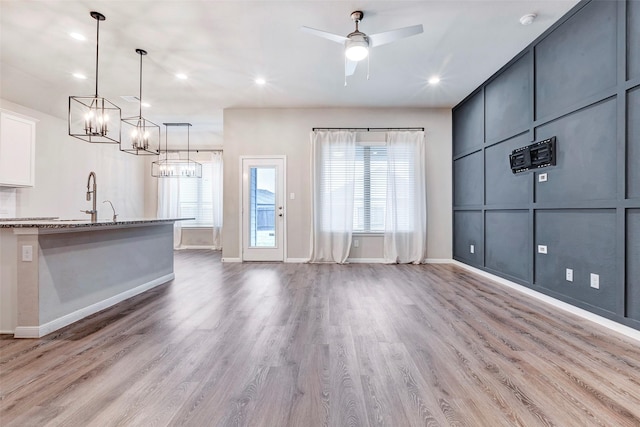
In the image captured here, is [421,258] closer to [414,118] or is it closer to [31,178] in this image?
A: [414,118]

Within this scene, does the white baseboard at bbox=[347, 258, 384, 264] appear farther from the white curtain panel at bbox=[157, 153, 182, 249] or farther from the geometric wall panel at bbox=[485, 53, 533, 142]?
the white curtain panel at bbox=[157, 153, 182, 249]

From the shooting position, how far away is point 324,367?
1927mm

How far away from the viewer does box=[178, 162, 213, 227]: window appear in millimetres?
8625

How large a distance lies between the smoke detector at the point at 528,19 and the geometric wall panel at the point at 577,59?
0.32m

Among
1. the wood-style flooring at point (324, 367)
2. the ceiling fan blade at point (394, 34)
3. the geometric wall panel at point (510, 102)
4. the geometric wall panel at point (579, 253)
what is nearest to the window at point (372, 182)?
the geometric wall panel at point (510, 102)

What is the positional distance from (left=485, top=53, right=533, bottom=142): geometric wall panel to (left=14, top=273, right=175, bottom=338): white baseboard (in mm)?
5166

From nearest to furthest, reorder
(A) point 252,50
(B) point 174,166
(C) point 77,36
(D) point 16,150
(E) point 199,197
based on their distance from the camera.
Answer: (C) point 77,36, (A) point 252,50, (D) point 16,150, (B) point 174,166, (E) point 199,197

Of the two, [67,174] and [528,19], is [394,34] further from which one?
[67,174]

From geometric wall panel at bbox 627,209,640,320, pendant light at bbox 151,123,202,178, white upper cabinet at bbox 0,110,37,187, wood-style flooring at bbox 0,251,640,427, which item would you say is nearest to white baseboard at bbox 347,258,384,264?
wood-style flooring at bbox 0,251,640,427

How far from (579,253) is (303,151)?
4.45 meters

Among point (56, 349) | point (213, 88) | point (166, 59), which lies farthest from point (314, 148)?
point (56, 349)

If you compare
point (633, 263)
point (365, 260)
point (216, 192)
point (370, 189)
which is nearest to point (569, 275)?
point (633, 263)

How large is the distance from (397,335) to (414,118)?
4.67 m

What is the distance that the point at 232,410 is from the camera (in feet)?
4.95
